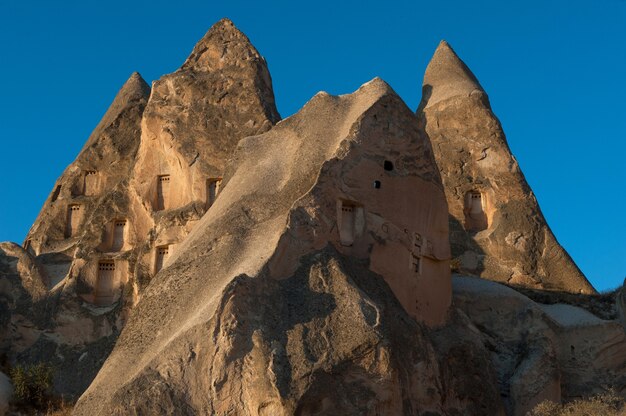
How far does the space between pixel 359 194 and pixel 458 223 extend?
508 inches

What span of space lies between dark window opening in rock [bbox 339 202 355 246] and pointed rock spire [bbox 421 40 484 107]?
52.4ft

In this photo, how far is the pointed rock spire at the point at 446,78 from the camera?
36375 mm

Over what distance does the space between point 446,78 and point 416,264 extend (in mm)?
16685

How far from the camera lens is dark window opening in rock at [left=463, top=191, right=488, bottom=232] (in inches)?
1324

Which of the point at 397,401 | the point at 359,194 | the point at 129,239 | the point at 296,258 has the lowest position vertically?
the point at 397,401

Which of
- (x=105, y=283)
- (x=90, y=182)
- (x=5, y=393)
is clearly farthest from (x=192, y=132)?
(x=5, y=393)

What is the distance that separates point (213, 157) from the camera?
90.0 feet

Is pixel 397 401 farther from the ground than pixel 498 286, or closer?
closer

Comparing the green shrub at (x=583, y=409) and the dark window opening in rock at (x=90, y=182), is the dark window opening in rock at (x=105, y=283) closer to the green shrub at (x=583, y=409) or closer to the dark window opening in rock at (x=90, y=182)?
the dark window opening in rock at (x=90, y=182)

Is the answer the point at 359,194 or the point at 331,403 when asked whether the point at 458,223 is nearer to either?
the point at 359,194

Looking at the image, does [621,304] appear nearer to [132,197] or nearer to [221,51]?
[221,51]

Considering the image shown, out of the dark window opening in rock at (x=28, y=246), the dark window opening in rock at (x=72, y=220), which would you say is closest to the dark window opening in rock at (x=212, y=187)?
the dark window opening in rock at (x=72, y=220)

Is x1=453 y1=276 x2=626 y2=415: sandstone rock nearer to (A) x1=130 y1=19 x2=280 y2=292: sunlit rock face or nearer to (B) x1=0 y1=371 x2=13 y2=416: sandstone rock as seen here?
(A) x1=130 y1=19 x2=280 y2=292: sunlit rock face

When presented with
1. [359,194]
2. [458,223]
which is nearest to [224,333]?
[359,194]
